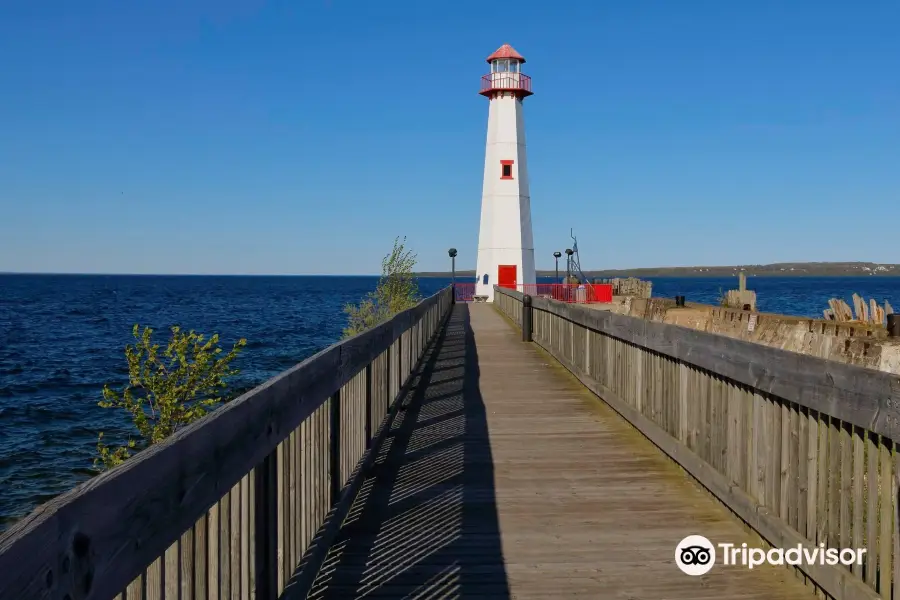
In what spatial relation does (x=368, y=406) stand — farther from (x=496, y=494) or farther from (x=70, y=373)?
(x=70, y=373)

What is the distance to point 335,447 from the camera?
209 inches

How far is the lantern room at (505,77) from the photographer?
139ft

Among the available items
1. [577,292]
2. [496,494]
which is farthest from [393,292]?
[496,494]

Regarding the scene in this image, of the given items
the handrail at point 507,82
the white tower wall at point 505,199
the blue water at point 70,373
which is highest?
the handrail at point 507,82

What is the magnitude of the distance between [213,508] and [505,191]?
3967cm

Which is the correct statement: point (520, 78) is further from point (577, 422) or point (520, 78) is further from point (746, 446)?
point (746, 446)

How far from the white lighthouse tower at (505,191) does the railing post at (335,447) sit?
1448 inches

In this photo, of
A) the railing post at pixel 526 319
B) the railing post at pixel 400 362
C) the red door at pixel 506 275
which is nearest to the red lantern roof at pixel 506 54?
the red door at pixel 506 275

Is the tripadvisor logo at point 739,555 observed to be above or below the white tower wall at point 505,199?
below

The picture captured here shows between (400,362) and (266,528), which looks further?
(400,362)

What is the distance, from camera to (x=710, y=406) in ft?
19.6

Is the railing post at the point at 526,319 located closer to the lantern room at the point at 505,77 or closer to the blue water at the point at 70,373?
the blue water at the point at 70,373

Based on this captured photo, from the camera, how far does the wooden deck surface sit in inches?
173

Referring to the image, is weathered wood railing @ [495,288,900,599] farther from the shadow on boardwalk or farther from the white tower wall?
the white tower wall
